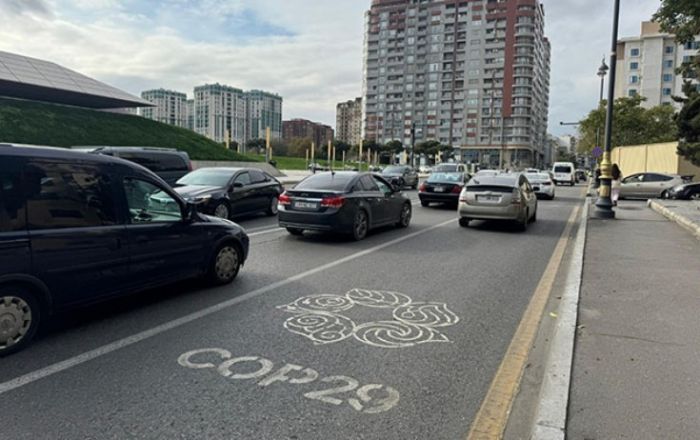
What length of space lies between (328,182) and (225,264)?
16.1 ft

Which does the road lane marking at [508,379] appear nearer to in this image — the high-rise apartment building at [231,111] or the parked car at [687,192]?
the parked car at [687,192]

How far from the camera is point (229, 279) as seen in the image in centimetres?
712

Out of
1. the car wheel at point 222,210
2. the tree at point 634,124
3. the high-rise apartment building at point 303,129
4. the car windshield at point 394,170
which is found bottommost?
the car wheel at point 222,210

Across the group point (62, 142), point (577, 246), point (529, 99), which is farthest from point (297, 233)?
point (529, 99)

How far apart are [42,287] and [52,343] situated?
0.55 meters

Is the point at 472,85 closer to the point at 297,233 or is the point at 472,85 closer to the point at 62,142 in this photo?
the point at 62,142

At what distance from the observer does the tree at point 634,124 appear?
195 ft

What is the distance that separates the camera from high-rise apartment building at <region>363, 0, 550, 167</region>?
127500 millimetres

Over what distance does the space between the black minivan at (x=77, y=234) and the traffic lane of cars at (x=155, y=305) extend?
0.28m

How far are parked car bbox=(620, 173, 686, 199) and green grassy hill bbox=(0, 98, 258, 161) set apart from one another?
34617 millimetres

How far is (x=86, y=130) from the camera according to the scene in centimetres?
4522

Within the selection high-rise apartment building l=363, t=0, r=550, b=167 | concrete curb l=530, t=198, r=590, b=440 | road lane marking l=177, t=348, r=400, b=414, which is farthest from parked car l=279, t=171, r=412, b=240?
high-rise apartment building l=363, t=0, r=550, b=167

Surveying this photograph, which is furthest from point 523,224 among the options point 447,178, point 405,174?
point 405,174

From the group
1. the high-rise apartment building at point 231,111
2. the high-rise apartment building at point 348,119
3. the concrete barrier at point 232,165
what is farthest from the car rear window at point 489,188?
the high-rise apartment building at point 348,119
